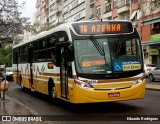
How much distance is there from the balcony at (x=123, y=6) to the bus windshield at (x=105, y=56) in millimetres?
40284

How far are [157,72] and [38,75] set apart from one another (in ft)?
54.3

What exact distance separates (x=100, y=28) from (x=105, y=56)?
1.05 m

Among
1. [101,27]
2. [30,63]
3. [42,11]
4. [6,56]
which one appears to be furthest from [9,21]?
[42,11]

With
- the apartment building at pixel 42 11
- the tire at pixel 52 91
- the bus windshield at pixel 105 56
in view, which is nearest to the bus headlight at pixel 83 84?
the bus windshield at pixel 105 56

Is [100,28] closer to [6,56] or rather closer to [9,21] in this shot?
[9,21]

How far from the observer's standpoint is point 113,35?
13.4 meters

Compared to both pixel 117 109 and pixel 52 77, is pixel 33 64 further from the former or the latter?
pixel 117 109

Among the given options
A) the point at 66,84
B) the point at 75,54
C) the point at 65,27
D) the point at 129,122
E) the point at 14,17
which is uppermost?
the point at 14,17

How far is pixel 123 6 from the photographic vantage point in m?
53.9

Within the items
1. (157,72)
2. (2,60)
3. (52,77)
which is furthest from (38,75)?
(2,60)

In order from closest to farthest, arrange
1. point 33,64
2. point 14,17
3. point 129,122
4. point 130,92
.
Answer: point 129,122 → point 130,92 → point 33,64 → point 14,17

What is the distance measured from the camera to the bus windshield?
12.9 m

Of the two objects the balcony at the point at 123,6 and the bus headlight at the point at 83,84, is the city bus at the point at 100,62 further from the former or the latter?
the balcony at the point at 123,6

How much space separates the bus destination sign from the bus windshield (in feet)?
0.88
